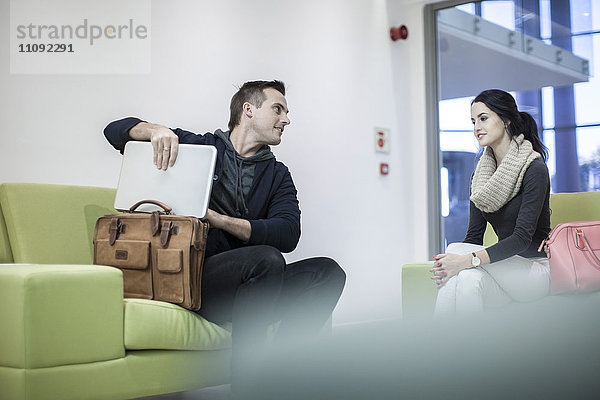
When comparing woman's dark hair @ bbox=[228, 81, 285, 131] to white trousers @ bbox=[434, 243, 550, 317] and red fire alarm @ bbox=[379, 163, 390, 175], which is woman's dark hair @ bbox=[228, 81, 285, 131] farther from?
red fire alarm @ bbox=[379, 163, 390, 175]

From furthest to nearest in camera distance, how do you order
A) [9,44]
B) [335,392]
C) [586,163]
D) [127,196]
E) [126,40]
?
[586,163], [126,40], [9,44], [127,196], [335,392]

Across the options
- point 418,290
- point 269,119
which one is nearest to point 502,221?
point 418,290

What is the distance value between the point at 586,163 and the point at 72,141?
9.85 feet

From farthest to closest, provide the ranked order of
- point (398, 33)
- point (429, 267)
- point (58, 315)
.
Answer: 1. point (398, 33)
2. point (429, 267)
3. point (58, 315)

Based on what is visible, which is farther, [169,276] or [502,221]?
[502,221]

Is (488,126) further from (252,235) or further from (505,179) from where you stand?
(252,235)

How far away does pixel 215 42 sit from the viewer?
365 centimetres

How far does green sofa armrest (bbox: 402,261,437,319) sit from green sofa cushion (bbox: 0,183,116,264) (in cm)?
111

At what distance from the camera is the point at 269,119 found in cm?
235

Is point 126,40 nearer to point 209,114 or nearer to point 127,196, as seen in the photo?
point 209,114

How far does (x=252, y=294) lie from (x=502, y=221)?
991 mm

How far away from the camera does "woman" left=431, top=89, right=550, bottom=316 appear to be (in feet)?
6.95

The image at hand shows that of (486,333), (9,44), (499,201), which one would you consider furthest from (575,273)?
(9,44)

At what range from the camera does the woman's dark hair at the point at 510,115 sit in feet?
7.94
